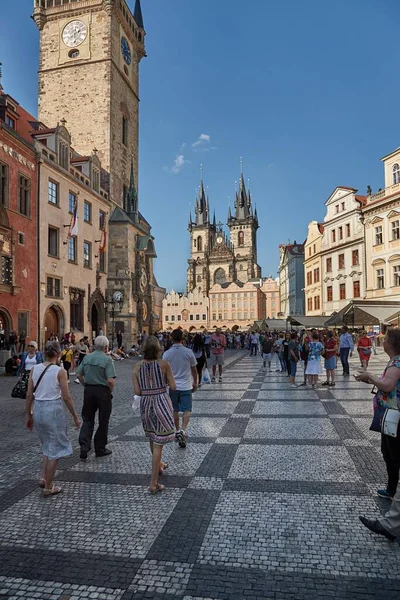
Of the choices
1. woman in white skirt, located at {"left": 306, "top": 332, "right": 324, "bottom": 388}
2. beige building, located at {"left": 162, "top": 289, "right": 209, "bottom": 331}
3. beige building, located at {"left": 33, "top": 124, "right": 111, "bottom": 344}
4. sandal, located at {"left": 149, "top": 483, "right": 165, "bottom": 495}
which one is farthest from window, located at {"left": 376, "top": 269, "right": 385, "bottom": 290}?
beige building, located at {"left": 162, "top": 289, "right": 209, "bottom": 331}

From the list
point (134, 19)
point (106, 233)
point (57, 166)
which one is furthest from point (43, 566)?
point (134, 19)

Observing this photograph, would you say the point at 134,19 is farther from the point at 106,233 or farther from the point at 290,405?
the point at 290,405

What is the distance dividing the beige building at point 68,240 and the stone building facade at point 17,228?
74cm

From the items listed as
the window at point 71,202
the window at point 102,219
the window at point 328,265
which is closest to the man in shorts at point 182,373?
the window at point 71,202

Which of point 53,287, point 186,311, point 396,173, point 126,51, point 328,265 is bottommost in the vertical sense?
point 53,287

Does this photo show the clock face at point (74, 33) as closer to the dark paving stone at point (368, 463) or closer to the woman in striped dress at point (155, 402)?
the woman in striped dress at point (155, 402)

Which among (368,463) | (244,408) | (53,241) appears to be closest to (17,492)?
(368,463)

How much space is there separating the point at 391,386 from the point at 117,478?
125 inches

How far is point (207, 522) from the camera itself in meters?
4.08

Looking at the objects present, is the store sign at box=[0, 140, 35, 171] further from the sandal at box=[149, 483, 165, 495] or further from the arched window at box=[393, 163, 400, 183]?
the arched window at box=[393, 163, 400, 183]

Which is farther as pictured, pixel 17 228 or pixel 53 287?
pixel 53 287

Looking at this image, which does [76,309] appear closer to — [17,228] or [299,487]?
[17,228]

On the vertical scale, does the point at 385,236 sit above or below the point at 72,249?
above

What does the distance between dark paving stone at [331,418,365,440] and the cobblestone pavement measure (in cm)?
5
